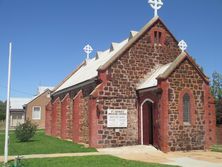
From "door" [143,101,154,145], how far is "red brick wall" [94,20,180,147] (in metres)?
0.60

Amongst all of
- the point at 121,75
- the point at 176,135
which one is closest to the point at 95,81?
the point at 121,75

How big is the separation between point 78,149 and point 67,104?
9747 millimetres

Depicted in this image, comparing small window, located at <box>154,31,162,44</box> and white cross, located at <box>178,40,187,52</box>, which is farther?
small window, located at <box>154,31,162,44</box>

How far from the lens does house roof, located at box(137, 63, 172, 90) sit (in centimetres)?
2344

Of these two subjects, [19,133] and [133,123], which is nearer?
[133,123]

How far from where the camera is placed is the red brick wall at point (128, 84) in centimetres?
2341

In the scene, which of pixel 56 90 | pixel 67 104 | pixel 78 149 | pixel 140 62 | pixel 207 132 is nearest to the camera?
pixel 78 149

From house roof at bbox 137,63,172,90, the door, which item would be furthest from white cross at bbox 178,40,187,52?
the door

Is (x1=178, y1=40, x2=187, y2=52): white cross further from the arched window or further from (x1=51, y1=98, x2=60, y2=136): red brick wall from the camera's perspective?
(x1=51, y1=98, x2=60, y2=136): red brick wall

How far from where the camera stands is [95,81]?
24516 mm

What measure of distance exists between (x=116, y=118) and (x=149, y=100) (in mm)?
2722

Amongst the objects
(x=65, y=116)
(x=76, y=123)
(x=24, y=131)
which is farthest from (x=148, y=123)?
(x=24, y=131)

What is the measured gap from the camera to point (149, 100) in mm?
23422

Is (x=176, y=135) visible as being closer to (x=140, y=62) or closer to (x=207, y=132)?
(x=207, y=132)
